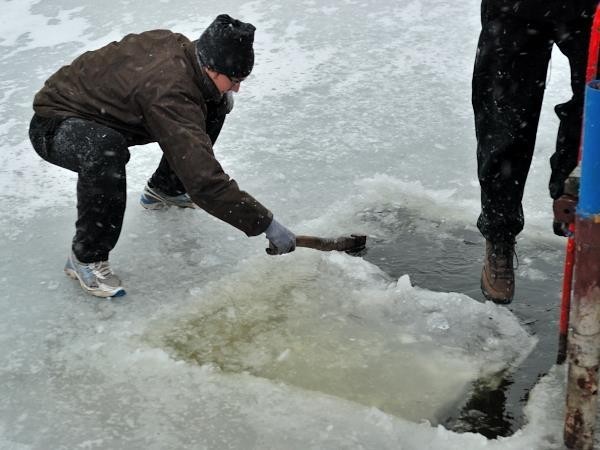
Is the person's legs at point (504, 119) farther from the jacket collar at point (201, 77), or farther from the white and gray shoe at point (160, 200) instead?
the white and gray shoe at point (160, 200)

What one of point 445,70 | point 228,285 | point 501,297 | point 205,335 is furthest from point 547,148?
point 205,335

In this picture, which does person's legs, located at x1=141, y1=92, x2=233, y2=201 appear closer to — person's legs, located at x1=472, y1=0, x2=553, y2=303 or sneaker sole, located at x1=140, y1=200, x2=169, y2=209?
sneaker sole, located at x1=140, y1=200, x2=169, y2=209

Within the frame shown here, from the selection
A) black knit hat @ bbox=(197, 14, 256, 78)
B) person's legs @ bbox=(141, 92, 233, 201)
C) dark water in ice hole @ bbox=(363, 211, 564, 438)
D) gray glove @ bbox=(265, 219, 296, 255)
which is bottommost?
dark water in ice hole @ bbox=(363, 211, 564, 438)

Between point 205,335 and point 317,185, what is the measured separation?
1.26 m

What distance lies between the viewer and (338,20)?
19.0 ft

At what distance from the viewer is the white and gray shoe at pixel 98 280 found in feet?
10.0

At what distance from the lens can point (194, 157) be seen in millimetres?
2752

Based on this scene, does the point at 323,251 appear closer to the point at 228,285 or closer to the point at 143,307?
the point at 228,285

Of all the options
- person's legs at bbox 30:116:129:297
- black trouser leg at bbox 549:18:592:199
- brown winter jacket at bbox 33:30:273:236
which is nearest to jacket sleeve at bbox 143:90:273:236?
brown winter jacket at bbox 33:30:273:236

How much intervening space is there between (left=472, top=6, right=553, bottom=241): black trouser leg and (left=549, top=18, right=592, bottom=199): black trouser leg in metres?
0.07

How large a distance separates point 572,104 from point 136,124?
1.56m

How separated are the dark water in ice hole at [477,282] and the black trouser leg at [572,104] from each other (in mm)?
414

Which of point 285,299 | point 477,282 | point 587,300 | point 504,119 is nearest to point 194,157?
point 285,299

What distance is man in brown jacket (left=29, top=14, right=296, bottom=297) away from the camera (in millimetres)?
2785
